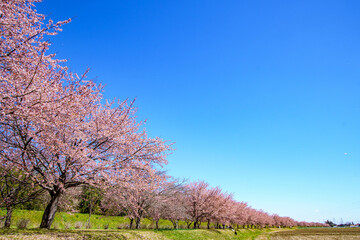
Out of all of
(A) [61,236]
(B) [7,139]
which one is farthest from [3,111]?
(A) [61,236]

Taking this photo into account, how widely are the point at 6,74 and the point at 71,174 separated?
19.2 ft

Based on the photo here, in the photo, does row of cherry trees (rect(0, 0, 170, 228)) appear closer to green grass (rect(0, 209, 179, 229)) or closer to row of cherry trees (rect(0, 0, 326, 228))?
row of cherry trees (rect(0, 0, 326, 228))

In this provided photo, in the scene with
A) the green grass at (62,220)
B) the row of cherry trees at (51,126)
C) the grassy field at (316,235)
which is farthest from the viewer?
the grassy field at (316,235)

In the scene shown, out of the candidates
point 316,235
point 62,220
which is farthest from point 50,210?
point 316,235

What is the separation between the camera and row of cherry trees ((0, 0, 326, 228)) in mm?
5859

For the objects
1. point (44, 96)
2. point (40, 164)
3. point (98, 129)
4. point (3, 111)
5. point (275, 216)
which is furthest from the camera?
point (275, 216)

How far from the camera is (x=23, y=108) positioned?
5633mm

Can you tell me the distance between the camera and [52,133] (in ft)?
28.5

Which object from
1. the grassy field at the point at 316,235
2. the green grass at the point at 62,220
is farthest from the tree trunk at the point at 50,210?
the grassy field at the point at 316,235

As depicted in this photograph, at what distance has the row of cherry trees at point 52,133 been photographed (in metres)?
5.86

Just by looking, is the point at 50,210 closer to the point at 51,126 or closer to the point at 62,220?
the point at 51,126

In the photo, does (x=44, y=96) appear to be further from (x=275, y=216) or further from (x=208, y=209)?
(x=275, y=216)

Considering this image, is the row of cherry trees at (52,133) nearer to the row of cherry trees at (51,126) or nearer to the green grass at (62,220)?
the row of cherry trees at (51,126)

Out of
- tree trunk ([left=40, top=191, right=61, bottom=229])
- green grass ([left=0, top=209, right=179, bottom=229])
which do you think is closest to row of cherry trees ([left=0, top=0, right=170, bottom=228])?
tree trunk ([left=40, top=191, right=61, bottom=229])
